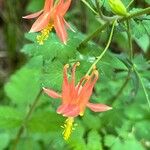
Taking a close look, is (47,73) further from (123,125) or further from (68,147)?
(123,125)

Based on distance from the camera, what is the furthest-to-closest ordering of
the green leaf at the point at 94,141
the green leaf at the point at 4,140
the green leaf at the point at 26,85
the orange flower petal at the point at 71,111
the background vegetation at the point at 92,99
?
the green leaf at the point at 26,85 < the green leaf at the point at 4,140 < the green leaf at the point at 94,141 < the background vegetation at the point at 92,99 < the orange flower petal at the point at 71,111

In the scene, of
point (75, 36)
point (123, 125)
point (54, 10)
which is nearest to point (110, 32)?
point (75, 36)

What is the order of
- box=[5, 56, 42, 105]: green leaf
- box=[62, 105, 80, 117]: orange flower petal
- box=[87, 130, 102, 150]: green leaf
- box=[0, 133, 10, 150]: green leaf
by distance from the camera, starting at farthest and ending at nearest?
box=[5, 56, 42, 105]: green leaf < box=[0, 133, 10, 150]: green leaf < box=[87, 130, 102, 150]: green leaf < box=[62, 105, 80, 117]: orange flower petal

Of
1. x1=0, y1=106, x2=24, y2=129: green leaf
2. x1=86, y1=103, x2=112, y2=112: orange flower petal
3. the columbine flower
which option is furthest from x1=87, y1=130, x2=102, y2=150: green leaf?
the columbine flower

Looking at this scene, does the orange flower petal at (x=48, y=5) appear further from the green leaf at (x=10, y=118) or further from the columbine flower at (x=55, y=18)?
the green leaf at (x=10, y=118)

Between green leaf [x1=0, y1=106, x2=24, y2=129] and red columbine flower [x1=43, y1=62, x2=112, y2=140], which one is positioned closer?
red columbine flower [x1=43, y1=62, x2=112, y2=140]

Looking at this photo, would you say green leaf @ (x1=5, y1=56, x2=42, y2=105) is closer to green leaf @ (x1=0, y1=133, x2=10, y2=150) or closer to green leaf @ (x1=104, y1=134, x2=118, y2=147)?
green leaf @ (x1=0, y1=133, x2=10, y2=150)

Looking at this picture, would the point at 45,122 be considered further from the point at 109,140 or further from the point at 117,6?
the point at 117,6

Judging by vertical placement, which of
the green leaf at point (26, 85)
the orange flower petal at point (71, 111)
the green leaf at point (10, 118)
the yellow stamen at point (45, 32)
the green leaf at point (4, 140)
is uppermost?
the yellow stamen at point (45, 32)

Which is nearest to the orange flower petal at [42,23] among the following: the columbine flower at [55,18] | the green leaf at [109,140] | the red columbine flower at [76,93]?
the columbine flower at [55,18]

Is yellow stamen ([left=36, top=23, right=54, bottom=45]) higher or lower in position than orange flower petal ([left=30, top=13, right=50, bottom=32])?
lower

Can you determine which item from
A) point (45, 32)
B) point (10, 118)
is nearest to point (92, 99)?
point (10, 118)

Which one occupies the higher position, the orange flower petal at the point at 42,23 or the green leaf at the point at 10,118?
the orange flower petal at the point at 42,23
